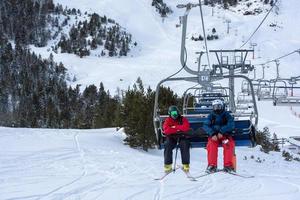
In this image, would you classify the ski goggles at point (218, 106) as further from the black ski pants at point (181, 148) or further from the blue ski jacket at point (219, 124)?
the black ski pants at point (181, 148)

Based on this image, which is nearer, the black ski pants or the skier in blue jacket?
the skier in blue jacket

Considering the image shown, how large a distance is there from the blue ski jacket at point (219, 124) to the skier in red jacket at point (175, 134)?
561 millimetres

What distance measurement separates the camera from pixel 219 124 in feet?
33.3

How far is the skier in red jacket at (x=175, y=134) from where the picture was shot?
10.4 m

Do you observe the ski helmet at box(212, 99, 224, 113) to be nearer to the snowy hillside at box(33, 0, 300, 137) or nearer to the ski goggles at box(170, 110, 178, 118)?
the ski goggles at box(170, 110, 178, 118)

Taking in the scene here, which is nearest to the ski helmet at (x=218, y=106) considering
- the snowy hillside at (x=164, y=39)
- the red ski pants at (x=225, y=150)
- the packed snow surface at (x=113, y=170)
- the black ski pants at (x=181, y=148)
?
the red ski pants at (x=225, y=150)

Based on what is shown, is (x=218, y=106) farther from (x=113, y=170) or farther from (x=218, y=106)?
(x=113, y=170)

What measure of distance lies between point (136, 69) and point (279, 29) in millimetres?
38649

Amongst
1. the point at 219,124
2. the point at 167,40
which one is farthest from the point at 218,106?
the point at 167,40

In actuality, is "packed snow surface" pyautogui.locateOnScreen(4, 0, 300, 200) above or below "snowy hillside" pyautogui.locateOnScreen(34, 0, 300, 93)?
below

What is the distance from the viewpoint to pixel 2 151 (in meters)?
15.8

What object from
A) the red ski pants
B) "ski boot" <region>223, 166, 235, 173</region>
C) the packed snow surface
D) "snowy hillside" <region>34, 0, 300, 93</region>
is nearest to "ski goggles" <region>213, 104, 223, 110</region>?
the red ski pants

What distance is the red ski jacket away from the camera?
10453 millimetres

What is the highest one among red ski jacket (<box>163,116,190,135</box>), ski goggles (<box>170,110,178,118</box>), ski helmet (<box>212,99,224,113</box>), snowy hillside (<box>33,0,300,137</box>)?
snowy hillside (<box>33,0,300,137</box>)
